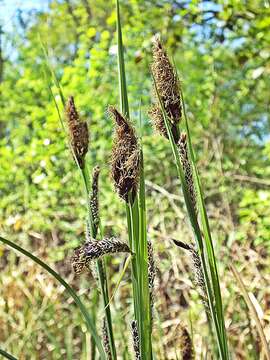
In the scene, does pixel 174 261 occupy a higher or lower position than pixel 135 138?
higher

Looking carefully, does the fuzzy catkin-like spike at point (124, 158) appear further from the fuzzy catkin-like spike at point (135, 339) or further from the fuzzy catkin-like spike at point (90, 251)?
the fuzzy catkin-like spike at point (135, 339)

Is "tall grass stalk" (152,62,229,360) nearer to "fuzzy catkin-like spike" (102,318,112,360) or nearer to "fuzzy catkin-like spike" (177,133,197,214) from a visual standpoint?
"fuzzy catkin-like spike" (177,133,197,214)

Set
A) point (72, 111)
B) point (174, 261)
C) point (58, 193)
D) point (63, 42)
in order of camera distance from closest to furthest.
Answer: point (72, 111), point (174, 261), point (58, 193), point (63, 42)

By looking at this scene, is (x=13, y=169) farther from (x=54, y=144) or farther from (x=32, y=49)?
(x=32, y=49)

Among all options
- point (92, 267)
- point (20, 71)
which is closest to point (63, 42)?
point (20, 71)

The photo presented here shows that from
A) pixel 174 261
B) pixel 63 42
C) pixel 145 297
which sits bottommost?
pixel 145 297
